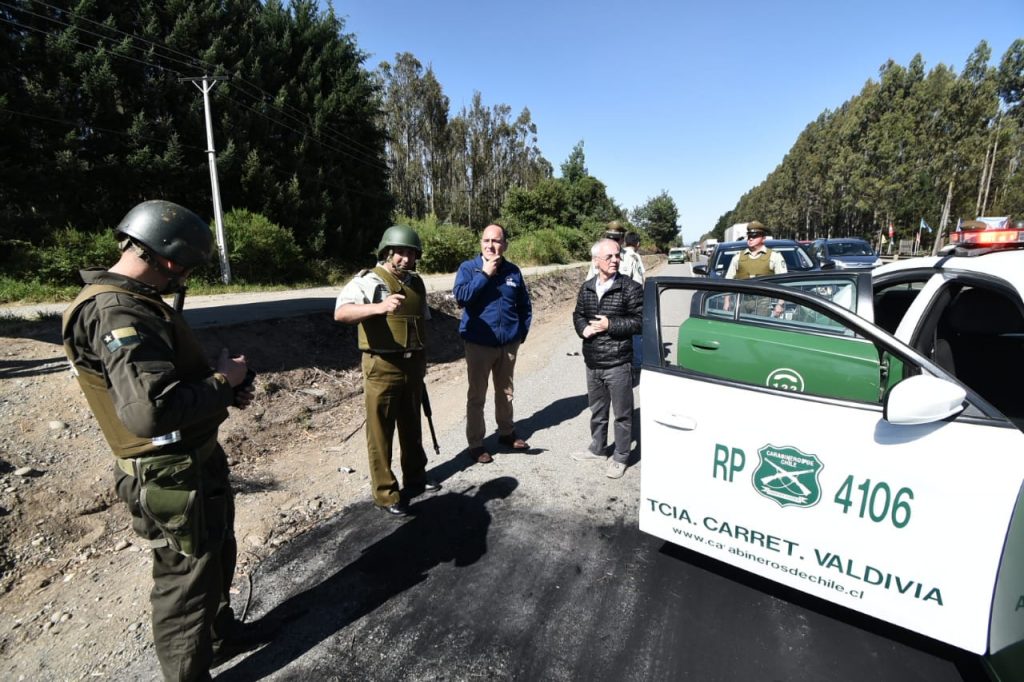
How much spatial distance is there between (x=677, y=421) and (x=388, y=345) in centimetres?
182

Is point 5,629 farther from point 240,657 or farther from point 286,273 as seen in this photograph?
point 286,273

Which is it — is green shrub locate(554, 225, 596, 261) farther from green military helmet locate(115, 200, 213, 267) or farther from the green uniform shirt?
the green uniform shirt

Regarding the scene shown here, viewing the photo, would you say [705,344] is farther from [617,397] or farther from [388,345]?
[388,345]

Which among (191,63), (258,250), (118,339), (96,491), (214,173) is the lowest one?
(96,491)

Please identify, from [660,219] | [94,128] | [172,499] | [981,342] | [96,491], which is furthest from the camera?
[660,219]

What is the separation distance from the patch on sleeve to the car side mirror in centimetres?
259

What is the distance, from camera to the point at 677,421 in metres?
2.32

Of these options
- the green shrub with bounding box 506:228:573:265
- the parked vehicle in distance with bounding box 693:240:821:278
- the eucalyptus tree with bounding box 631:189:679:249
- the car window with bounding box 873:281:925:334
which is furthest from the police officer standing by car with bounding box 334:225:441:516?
the eucalyptus tree with bounding box 631:189:679:249

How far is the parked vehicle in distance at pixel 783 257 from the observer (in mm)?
7375

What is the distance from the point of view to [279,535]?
3129 millimetres

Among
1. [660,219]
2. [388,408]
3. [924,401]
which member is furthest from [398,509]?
[660,219]

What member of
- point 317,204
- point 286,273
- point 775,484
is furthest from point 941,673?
point 317,204

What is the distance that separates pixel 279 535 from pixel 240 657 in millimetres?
971

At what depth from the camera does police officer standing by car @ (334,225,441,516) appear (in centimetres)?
314
